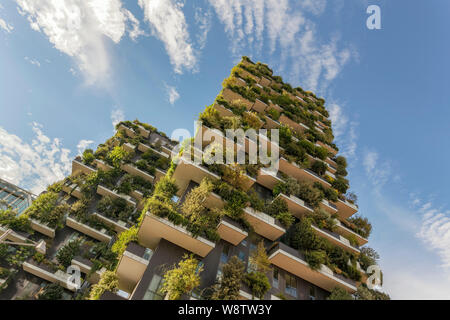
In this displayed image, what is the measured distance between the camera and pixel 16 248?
826 inches

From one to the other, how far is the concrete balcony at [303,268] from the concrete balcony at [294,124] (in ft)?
55.9

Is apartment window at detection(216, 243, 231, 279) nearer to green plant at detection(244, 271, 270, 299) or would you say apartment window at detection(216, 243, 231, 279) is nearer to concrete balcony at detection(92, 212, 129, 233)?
green plant at detection(244, 271, 270, 299)

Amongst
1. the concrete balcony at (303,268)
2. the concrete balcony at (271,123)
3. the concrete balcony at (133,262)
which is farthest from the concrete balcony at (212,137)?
the concrete balcony at (133,262)

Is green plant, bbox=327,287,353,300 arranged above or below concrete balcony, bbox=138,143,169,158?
below

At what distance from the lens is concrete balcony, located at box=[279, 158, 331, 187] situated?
2266 centimetres

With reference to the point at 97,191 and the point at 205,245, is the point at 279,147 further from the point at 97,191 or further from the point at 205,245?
the point at 97,191

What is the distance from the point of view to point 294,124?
28.8 m

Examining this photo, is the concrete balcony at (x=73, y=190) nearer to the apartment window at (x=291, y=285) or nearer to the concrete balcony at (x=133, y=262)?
the concrete balcony at (x=133, y=262)

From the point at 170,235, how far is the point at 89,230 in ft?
50.6

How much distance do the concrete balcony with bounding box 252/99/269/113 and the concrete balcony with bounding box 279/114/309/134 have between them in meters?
2.48

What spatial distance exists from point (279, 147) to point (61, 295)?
969 inches

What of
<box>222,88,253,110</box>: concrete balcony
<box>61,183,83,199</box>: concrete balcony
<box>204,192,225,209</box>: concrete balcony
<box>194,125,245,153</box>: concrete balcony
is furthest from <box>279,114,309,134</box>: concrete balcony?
<box>61,183,83,199</box>: concrete balcony

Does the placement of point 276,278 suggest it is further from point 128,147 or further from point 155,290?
point 128,147
